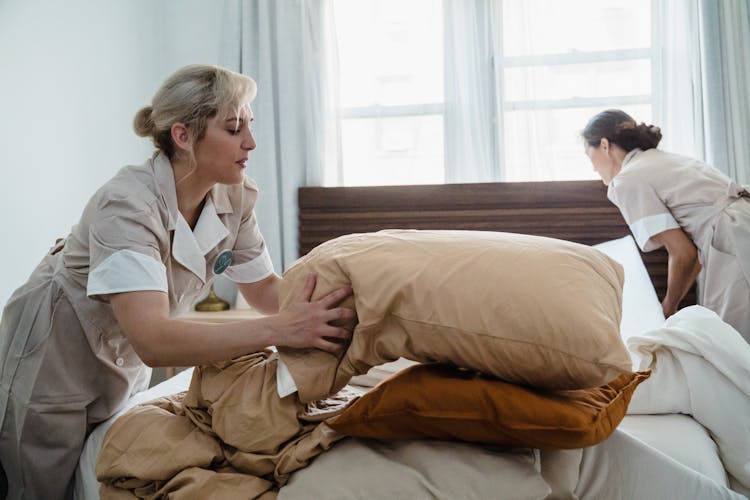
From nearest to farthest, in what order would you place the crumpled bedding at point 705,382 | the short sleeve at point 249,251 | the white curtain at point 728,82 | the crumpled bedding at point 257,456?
the crumpled bedding at point 257,456 → the crumpled bedding at point 705,382 → the short sleeve at point 249,251 → the white curtain at point 728,82

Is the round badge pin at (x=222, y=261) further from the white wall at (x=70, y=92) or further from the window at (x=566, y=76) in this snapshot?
the window at (x=566, y=76)

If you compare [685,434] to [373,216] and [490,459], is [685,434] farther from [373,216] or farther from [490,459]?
[373,216]

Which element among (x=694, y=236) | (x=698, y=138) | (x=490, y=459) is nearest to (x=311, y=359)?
(x=490, y=459)

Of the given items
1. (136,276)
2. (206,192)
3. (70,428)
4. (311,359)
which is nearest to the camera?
(311,359)

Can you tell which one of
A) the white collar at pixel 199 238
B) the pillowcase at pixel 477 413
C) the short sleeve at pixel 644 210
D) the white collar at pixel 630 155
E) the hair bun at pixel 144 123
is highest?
the white collar at pixel 630 155

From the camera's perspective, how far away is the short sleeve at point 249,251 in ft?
5.65

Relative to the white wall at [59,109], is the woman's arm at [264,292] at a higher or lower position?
lower

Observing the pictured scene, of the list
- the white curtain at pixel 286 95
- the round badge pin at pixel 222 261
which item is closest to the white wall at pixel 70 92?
the white curtain at pixel 286 95

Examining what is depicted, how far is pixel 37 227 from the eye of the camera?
278 cm

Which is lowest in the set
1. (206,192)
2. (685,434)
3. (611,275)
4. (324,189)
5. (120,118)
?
(685,434)

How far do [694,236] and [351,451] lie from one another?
1.83m

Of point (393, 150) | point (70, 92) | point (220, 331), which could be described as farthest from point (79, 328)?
point (393, 150)

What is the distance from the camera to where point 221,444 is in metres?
1.17

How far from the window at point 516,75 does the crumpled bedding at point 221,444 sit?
7.12 feet
